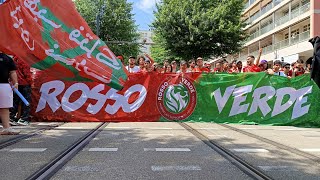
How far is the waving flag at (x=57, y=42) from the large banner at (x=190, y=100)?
3963 mm

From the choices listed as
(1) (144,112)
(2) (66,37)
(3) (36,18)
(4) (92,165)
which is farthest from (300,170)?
(1) (144,112)

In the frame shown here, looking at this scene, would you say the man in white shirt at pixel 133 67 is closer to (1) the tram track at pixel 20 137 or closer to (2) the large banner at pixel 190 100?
(2) the large banner at pixel 190 100

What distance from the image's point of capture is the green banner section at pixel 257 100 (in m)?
11.7

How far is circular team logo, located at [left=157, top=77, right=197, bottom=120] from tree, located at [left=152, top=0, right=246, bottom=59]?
66.7 feet

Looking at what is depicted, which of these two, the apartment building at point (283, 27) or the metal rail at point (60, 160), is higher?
the apartment building at point (283, 27)

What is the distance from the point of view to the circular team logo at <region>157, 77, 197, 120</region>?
11.9 meters

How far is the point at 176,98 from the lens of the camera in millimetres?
11953

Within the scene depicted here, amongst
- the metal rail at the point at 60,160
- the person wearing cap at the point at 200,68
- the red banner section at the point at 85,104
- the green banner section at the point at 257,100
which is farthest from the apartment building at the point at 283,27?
the metal rail at the point at 60,160

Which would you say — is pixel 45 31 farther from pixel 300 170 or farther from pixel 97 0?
pixel 97 0

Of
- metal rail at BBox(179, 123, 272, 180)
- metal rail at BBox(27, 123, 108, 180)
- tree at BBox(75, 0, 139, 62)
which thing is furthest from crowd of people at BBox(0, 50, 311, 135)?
tree at BBox(75, 0, 139, 62)

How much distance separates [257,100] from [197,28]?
836 inches

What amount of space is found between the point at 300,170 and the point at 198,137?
3239 mm

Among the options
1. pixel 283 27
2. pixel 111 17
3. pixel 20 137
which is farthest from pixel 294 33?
pixel 20 137

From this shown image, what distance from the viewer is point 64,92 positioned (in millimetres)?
11883
